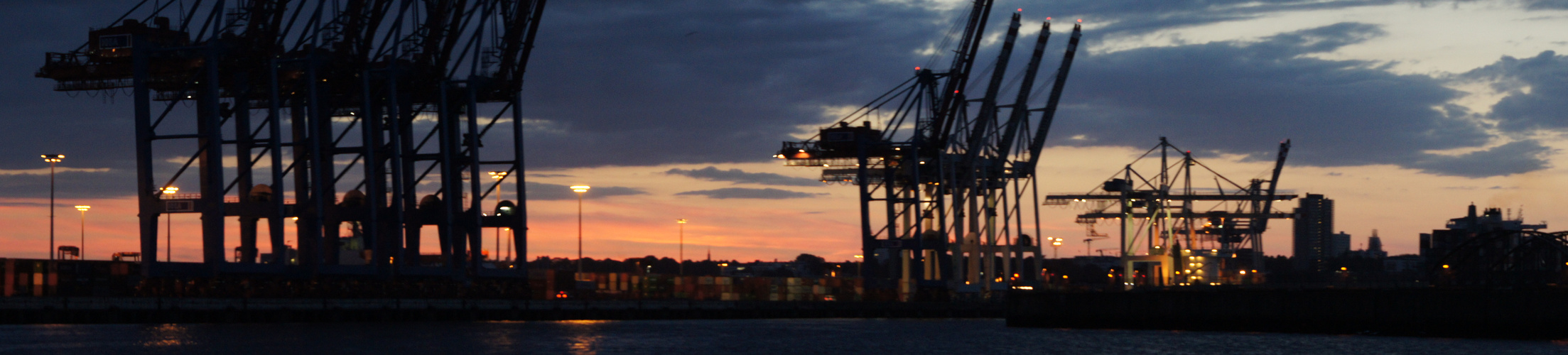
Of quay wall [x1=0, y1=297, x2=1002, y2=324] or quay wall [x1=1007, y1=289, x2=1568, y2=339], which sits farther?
quay wall [x1=0, y1=297, x2=1002, y2=324]

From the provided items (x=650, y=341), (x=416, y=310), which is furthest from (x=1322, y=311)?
(x=416, y=310)

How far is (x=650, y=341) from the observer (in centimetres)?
6338

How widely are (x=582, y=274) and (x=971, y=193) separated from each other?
25.1m

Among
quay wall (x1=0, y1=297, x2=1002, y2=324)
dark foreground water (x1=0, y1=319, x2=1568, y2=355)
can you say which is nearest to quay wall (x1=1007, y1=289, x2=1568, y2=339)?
dark foreground water (x1=0, y1=319, x2=1568, y2=355)

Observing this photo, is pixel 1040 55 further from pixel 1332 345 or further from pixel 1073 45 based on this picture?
pixel 1332 345

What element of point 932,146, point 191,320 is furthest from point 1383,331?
point 191,320

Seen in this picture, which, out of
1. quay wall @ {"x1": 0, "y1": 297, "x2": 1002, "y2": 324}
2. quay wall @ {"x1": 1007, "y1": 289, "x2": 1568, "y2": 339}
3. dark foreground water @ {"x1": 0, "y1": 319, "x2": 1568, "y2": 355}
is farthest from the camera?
quay wall @ {"x1": 0, "y1": 297, "x2": 1002, "y2": 324}

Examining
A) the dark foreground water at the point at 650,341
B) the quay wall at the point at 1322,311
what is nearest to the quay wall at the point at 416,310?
the dark foreground water at the point at 650,341

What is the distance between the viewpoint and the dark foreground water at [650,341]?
5347 cm

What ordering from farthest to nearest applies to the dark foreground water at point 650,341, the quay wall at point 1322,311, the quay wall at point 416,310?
the quay wall at point 416,310 → the quay wall at point 1322,311 → the dark foreground water at point 650,341

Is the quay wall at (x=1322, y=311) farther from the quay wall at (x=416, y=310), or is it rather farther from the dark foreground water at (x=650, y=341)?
the quay wall at (x=416, y=310)

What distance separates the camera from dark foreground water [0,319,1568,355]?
5347 centimetres

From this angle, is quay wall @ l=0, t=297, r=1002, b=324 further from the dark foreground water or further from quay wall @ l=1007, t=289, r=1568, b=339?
quay wall @ l=1007, t=289, r=1568, b=339

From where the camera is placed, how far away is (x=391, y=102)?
7838 cm
